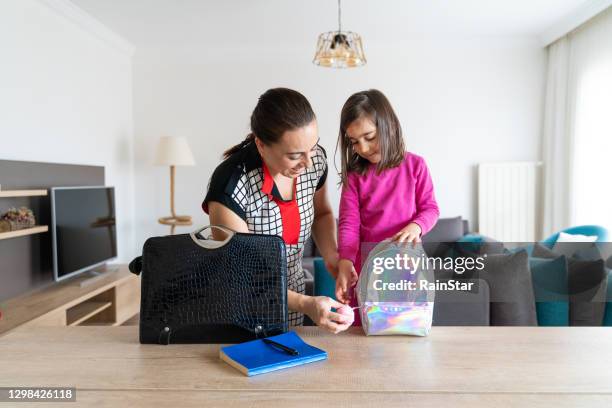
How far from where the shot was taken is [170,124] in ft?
16.4

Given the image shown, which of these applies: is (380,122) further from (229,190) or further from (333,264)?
(229,190)

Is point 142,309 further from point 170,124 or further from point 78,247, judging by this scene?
point 170,124

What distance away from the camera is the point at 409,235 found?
1.43 m

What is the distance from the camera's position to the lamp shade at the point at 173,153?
4.48m

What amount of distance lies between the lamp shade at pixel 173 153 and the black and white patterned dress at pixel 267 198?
10.7 feet

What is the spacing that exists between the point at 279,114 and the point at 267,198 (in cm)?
24

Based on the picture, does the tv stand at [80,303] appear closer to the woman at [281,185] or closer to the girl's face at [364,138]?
the woman at [281,185]

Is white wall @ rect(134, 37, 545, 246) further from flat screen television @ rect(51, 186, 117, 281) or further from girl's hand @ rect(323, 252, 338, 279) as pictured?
girl's hand @ rect(323, 252, 338, 279)

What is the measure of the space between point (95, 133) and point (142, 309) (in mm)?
3447

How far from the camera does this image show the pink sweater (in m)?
1.60

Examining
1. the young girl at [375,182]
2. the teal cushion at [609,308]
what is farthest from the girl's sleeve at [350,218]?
the teal cushion at [609,308]

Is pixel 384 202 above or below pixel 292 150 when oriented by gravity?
Answer: below

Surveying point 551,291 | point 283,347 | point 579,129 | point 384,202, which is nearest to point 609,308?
point 551,291

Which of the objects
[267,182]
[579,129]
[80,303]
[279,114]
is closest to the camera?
[279,114]
